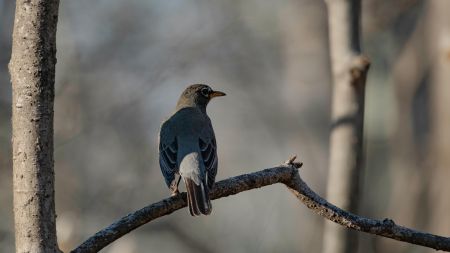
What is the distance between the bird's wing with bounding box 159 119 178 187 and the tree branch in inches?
57.1

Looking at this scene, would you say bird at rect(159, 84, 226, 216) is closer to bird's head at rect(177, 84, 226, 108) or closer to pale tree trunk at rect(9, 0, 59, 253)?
bird's head at rect(177, 84, 226, 108)

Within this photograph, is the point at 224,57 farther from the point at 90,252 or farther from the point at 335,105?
the point at 90,252

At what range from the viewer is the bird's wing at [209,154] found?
607cm

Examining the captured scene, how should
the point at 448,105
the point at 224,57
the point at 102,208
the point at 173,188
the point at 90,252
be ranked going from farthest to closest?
the point at 224,57
the point at 102,208
the point at 448,105
the point at 173,188
the point at 90,252

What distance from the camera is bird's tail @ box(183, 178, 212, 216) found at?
18.1 ft

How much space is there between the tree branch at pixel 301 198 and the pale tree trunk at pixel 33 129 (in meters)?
0.32

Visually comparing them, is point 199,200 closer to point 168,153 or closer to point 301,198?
point 301,198

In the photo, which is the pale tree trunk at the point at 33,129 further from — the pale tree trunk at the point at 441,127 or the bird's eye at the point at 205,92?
the pale tree trunk at the point at 441,127

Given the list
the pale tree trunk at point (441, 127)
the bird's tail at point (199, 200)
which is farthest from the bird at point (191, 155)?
the pale tree trunk at point (441, 127)

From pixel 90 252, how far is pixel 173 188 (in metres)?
2.31

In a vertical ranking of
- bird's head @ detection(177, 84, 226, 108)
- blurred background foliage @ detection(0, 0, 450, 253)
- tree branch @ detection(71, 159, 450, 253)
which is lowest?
tree branch @ detection(71, 159, 450, 253)

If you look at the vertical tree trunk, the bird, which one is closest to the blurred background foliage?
the bird

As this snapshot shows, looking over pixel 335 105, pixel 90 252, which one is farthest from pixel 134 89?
pixel 90 252

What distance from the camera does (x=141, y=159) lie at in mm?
14828
